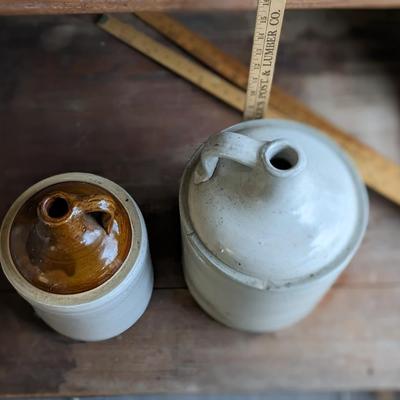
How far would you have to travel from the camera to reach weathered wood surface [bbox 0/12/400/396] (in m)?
0.78

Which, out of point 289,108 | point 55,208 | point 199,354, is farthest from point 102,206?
point 289,108

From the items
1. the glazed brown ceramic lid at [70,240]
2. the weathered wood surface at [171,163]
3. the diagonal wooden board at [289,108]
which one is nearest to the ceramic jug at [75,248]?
the glazed brown ceramic lid at [70,240]

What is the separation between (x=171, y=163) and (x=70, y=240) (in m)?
0.28

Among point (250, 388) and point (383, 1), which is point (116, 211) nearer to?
point (250, 388)

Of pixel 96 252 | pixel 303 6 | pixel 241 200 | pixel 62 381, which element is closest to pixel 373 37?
pixel 303 6

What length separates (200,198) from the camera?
25.7 inches

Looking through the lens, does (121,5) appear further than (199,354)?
No

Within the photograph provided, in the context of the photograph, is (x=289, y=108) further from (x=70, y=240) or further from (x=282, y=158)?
(x=70, y=240)

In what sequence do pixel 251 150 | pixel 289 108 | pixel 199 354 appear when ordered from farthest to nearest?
pixel 289 108 < pixel 199 354 < pixel 251 150

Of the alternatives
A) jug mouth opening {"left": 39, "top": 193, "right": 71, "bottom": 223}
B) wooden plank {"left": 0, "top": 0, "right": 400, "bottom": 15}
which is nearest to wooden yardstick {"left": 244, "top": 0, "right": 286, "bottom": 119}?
wooden plank {"left": 0, "top": 0, "right": 400, "bottom": 15}

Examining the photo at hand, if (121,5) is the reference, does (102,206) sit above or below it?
below

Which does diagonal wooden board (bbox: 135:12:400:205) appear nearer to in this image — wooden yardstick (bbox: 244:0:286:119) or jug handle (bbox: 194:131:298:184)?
wooden yardstick (bbox: 244:0:286:119)

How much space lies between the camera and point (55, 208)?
624 millimetres

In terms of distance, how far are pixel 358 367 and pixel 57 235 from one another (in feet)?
1.45
